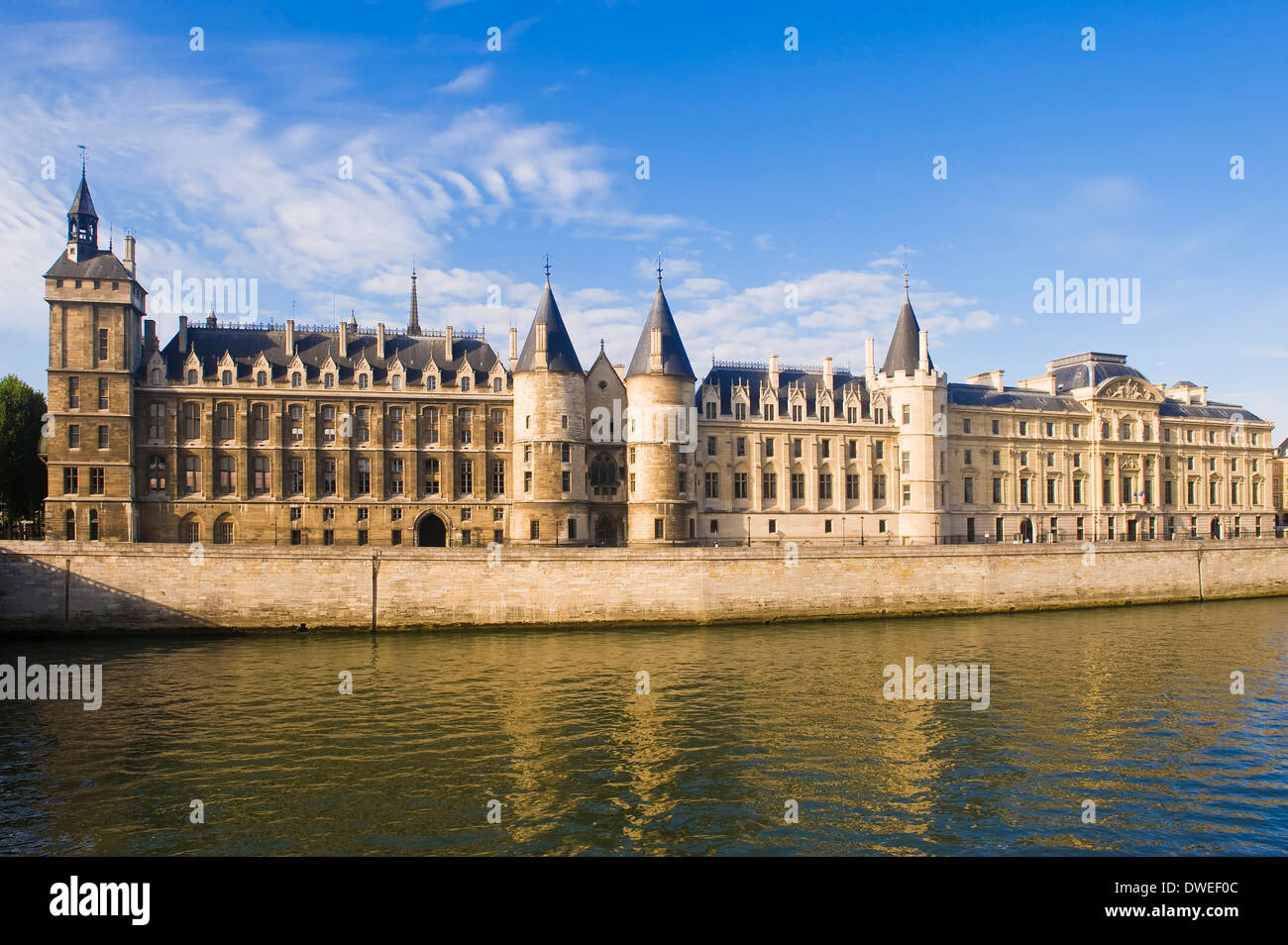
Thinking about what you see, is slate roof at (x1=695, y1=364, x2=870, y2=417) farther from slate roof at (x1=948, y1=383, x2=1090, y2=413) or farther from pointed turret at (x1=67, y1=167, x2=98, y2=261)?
pointed turret at (x1=67, y1=167, x2=98, y2=261)

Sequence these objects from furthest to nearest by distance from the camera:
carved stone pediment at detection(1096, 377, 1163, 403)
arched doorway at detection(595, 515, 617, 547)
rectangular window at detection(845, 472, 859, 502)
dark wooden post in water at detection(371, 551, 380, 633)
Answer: carved stone pediment at detection(1096, 377, 1163, 403), rectangular window at detection(845, 472, 859, 502), arched doorway at detection(595, 515, 617, 547), dark wooden post in water at detection(371, 551, 380, 633)

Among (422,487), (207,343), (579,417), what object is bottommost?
(422,487)

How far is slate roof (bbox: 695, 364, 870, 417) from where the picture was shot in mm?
65250

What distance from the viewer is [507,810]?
18.8 metres

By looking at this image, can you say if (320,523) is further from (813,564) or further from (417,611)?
(813,564)

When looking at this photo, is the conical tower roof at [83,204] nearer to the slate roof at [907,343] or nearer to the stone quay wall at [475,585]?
the stone quay wall at [475,585]

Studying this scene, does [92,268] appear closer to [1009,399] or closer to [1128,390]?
[1009,399]

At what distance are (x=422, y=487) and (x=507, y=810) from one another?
4339 centimetres

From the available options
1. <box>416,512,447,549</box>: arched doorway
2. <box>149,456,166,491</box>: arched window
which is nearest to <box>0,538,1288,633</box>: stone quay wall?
<box>149,456,166,491</box>: arched window

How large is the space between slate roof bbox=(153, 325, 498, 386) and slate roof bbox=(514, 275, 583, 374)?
5.60 m

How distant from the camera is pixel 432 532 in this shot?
60781 mm

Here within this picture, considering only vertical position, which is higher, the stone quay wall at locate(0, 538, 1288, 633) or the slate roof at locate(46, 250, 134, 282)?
the slate roof at locate(46, 250, 134, 282)
